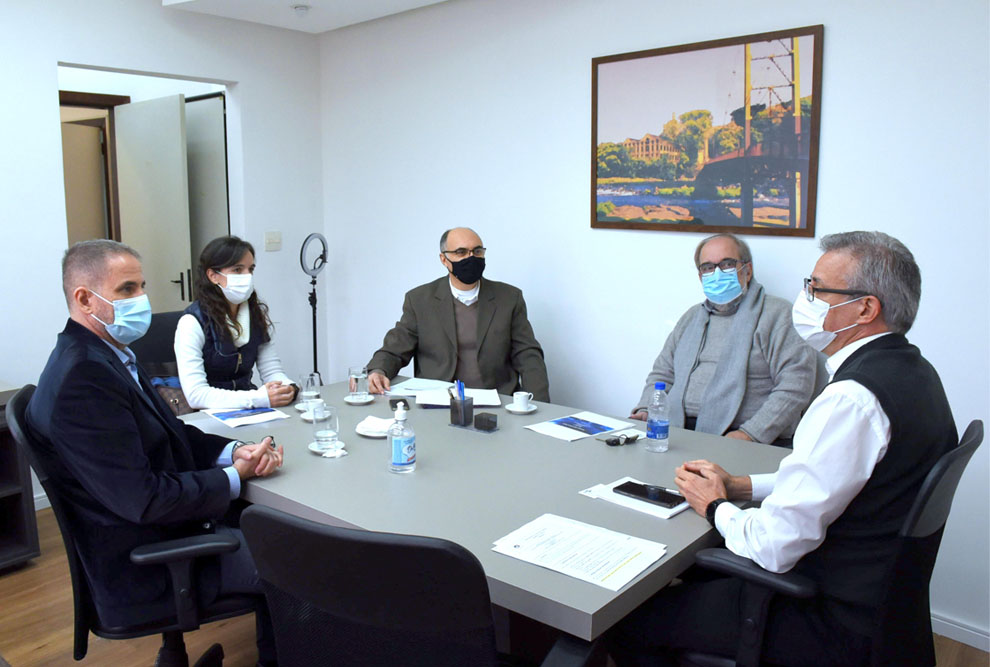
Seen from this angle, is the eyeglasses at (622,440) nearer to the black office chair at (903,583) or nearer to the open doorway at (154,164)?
the black office chair at (903,583)

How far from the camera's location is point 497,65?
4.27m

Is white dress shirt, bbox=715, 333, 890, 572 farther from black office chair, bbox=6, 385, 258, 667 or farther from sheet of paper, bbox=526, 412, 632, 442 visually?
black office chair, bbox=6, 385, 258, 667

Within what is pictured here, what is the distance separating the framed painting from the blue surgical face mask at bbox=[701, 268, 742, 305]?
0.34 meters

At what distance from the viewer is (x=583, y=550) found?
5.65ft

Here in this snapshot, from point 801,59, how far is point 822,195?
0.55m

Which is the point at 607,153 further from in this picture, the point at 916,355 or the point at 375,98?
the point at 916,355

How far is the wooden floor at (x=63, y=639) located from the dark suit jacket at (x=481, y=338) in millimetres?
1399

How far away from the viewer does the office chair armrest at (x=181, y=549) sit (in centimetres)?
189

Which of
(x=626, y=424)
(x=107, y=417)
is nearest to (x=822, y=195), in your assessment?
(x=626, y=424)

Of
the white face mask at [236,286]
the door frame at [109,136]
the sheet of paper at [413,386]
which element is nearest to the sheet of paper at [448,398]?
the sheet of paper at [413,386]

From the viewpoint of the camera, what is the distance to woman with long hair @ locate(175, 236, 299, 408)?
305 cm

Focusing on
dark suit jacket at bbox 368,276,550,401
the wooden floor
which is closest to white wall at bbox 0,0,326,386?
the wooden floor

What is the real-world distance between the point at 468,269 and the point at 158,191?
254 centimetres

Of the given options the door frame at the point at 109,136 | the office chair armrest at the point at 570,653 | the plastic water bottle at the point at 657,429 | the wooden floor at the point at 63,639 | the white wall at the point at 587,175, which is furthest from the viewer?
the door frame at the point at 109,136
